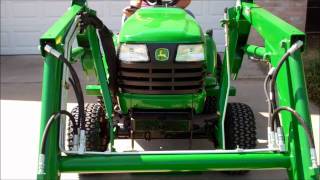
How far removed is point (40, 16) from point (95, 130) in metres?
5.50

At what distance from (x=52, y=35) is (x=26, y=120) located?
2.70 meters

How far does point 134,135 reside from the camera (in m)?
3.77

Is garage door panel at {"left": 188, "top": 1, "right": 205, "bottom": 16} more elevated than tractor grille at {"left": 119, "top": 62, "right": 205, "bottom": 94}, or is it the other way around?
garage door panel at {"left": 188, "top": 1, "right": 205, "bottom": 16}

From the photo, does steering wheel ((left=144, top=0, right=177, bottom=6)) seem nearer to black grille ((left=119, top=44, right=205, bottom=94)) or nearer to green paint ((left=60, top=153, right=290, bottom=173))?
black grille ((left=119, top=44, right=205, bottom=94))

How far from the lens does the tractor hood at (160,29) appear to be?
3.19m

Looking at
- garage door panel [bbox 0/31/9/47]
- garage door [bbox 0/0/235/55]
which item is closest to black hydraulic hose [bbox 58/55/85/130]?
garage door [bbox 0/0/235/55]

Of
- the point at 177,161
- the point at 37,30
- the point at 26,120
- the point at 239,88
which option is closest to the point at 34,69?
the point at 37,30

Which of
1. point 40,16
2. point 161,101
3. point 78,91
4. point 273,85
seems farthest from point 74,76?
point 40,16

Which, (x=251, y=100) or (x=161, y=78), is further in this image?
(x=251, y=100)

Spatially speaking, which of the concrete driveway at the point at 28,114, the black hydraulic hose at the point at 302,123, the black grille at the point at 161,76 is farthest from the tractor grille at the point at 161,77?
the concrete driveway at the point at 28,114

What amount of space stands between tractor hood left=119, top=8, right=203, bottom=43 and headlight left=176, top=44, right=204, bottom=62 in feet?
0.13

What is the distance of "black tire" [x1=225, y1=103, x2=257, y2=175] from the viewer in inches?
142

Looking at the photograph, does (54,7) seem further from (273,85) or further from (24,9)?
(273,85)

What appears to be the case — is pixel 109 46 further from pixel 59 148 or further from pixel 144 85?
pixel 59 148
